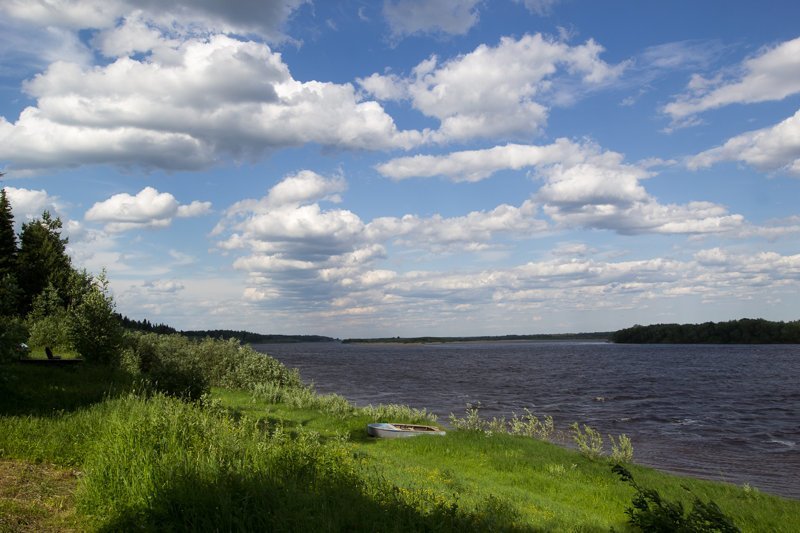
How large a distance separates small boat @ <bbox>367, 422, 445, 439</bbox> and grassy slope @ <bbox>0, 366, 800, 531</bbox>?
4.04 m

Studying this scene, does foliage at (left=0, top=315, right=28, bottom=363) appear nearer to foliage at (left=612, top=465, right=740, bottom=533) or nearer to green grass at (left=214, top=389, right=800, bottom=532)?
green grass at (left=214, top=389, right=800, bottom=532)

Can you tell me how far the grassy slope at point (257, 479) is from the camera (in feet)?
24.3

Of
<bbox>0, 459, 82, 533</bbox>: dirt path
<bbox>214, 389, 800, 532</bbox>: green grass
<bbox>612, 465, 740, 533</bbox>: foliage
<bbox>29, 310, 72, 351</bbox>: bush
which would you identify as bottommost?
<bbox>214, 389, 800, 532</bbox>: green grass

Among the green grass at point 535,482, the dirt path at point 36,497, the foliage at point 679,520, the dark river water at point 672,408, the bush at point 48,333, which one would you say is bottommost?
the dark river water at point 672,408

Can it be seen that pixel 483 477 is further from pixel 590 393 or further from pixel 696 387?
pixel 696 387

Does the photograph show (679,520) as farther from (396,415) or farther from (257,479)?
(396,415)

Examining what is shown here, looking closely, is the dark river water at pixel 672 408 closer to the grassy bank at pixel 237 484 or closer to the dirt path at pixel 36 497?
the grassy bank at pixel 237 484

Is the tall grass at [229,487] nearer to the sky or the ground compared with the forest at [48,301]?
nearer to the ground

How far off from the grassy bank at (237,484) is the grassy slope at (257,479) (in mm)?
29

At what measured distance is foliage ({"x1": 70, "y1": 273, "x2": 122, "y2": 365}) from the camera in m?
26.3

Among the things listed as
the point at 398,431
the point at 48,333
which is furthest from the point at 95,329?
the point at 398,431

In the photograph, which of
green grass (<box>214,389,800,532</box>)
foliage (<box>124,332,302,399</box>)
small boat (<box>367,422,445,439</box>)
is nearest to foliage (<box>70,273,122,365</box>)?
foliage (<box>124,332,302,399</box>)

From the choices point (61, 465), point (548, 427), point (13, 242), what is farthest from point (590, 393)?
point (13, 242)

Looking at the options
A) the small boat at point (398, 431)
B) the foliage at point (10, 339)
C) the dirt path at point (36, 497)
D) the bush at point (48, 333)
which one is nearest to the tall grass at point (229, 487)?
the dirt path at point (36, 497)
